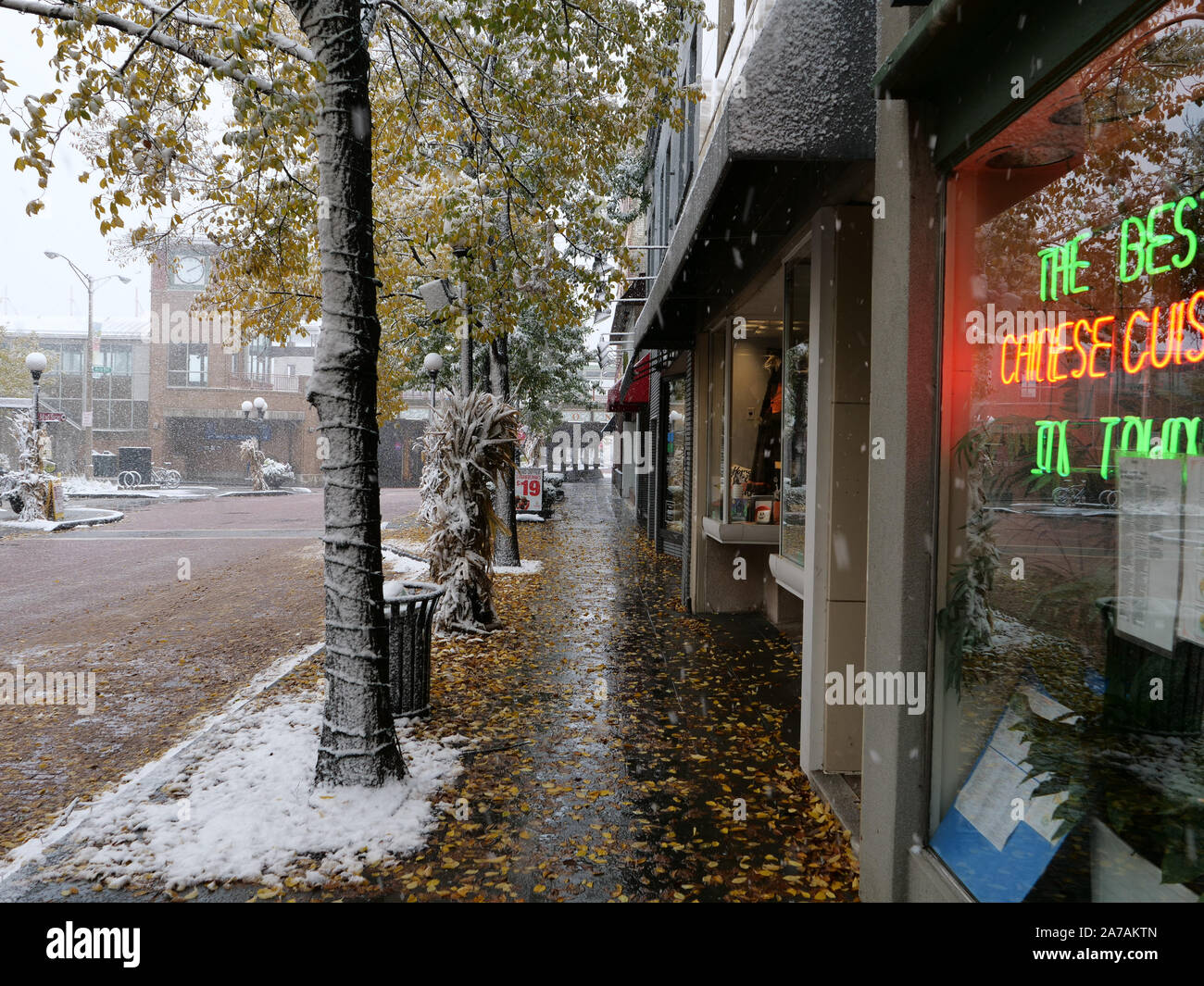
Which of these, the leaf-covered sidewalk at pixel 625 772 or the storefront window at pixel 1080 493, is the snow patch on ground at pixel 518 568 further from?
the storefront window at pixel 1080 493

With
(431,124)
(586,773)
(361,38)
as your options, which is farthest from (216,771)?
(431,124)

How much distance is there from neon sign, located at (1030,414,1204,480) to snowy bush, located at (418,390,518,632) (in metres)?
6.38

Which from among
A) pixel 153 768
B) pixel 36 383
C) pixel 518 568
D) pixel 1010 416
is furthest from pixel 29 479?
pixel 1010 416

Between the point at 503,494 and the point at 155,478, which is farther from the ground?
the point at 503,494

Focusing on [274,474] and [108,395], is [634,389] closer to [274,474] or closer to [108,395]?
[274,474]

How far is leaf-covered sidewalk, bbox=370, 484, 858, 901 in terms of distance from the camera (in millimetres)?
3895

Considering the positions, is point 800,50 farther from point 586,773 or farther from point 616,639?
point 616,639

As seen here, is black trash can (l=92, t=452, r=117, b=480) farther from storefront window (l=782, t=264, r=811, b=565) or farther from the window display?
storefront window (l=782, t=264, r=811, b=565)

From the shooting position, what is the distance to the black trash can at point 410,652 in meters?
6.20

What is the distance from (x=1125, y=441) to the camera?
94.3 inches

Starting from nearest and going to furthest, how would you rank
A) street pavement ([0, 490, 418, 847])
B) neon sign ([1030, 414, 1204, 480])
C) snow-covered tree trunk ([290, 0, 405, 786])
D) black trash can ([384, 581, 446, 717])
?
neon sign ([1030, 414, 1204, 480]) → snow-covered tree trunk ([290, 0, 405, 786]) → street pavement ([0, 490, 418, 847]) → black trash can ([384, 581, 446, 717])

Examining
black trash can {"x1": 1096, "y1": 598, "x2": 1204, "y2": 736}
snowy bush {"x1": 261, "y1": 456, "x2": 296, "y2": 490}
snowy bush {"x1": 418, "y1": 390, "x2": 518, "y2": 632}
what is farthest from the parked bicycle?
black trash can {"x1": 1096, "y1": 598, "x2": 1204, "y2": 736}

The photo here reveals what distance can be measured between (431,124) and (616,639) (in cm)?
623

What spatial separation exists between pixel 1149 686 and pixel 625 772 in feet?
11.0
